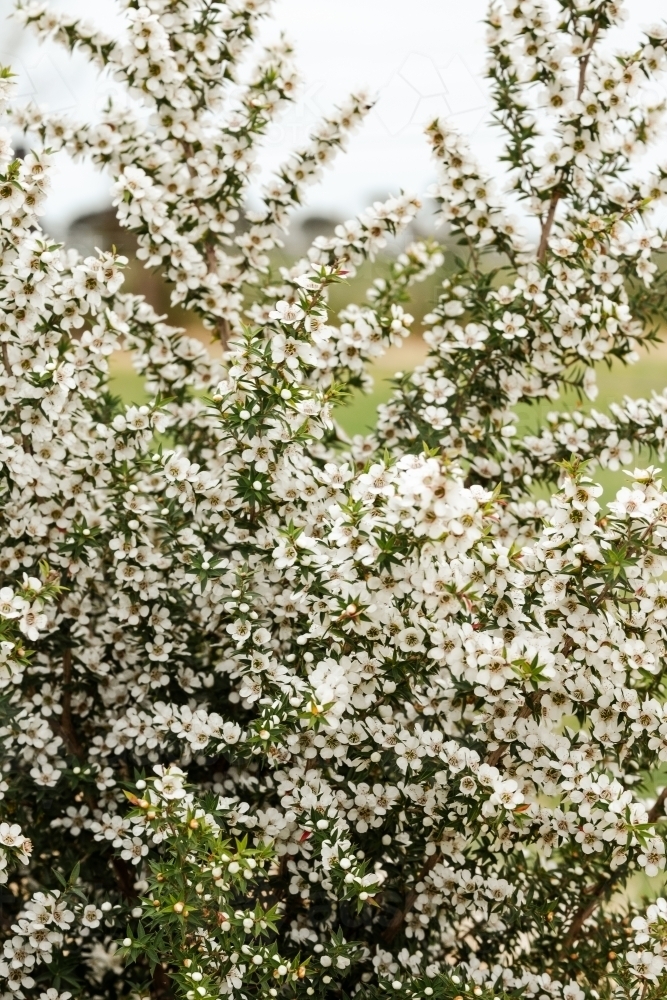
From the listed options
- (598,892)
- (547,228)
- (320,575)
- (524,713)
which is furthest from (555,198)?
(598,892)

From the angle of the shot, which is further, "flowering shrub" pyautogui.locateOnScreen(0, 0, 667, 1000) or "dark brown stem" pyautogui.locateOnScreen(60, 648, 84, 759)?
"dark brown stem" pyautogui.locateOnScreen(60, 648, 84, 759)

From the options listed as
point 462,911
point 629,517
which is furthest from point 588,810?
point 629,517

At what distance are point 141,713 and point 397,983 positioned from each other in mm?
900

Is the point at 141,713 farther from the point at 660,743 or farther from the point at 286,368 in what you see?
the point at 660,743

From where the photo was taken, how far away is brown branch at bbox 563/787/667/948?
8.45 feet

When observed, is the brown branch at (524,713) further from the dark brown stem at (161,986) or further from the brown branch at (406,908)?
the dark brown stem at (161,986)

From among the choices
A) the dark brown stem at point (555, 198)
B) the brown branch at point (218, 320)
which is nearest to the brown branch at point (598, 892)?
the dark brown stem at point (555, 198)

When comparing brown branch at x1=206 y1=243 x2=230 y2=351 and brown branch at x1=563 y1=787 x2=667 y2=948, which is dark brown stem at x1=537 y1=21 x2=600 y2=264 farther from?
brown branch at x1=563 y1=787 x2=667 y2=948

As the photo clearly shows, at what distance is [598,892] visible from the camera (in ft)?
8.96

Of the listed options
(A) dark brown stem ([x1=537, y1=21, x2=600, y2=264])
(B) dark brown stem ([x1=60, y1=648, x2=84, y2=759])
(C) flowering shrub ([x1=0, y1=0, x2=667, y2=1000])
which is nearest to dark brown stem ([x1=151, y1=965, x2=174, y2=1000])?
(C) flowering shrub ([x1=0, y1=0, x2=667, y2=1000])

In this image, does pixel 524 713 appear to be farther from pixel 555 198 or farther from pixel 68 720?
pixel 555 198

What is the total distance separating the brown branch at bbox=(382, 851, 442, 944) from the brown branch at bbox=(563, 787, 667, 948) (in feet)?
1.43

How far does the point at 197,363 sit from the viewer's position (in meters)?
3.29

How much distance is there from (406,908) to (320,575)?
2.96 feet
